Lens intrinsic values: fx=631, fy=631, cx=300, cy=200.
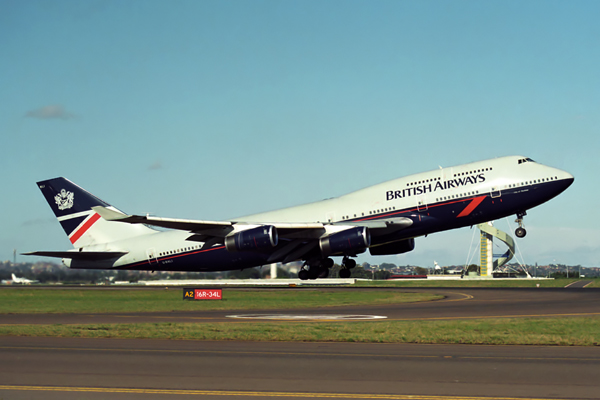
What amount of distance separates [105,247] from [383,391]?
153ft

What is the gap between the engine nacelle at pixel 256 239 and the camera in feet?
145

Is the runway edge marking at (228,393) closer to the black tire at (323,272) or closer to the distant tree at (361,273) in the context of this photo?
the black tire at (323,272)

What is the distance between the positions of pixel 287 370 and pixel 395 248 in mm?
36993

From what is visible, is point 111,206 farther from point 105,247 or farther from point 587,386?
point 587,386

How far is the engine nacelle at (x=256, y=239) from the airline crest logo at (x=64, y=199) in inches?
704

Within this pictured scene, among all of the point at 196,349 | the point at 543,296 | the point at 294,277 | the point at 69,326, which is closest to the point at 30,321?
the point at 69,326

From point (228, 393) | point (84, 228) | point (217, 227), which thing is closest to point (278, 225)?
point (217, 227)

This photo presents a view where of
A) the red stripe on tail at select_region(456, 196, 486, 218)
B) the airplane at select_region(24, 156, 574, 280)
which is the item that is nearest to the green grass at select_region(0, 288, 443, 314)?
the airplane at select_region(24, 156, 574, 280)

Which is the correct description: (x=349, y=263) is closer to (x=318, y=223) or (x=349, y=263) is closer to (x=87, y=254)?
(x=318, y=223)

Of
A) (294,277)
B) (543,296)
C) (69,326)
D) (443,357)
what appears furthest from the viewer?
(294,277)

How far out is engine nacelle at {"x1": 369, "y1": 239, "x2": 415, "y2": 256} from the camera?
49.8 metres

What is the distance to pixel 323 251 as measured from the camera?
45.3m

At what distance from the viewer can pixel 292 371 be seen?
13625 mm

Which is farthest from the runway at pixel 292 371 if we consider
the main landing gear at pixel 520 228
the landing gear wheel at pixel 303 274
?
the landing gear wheel at pixel 303 274
